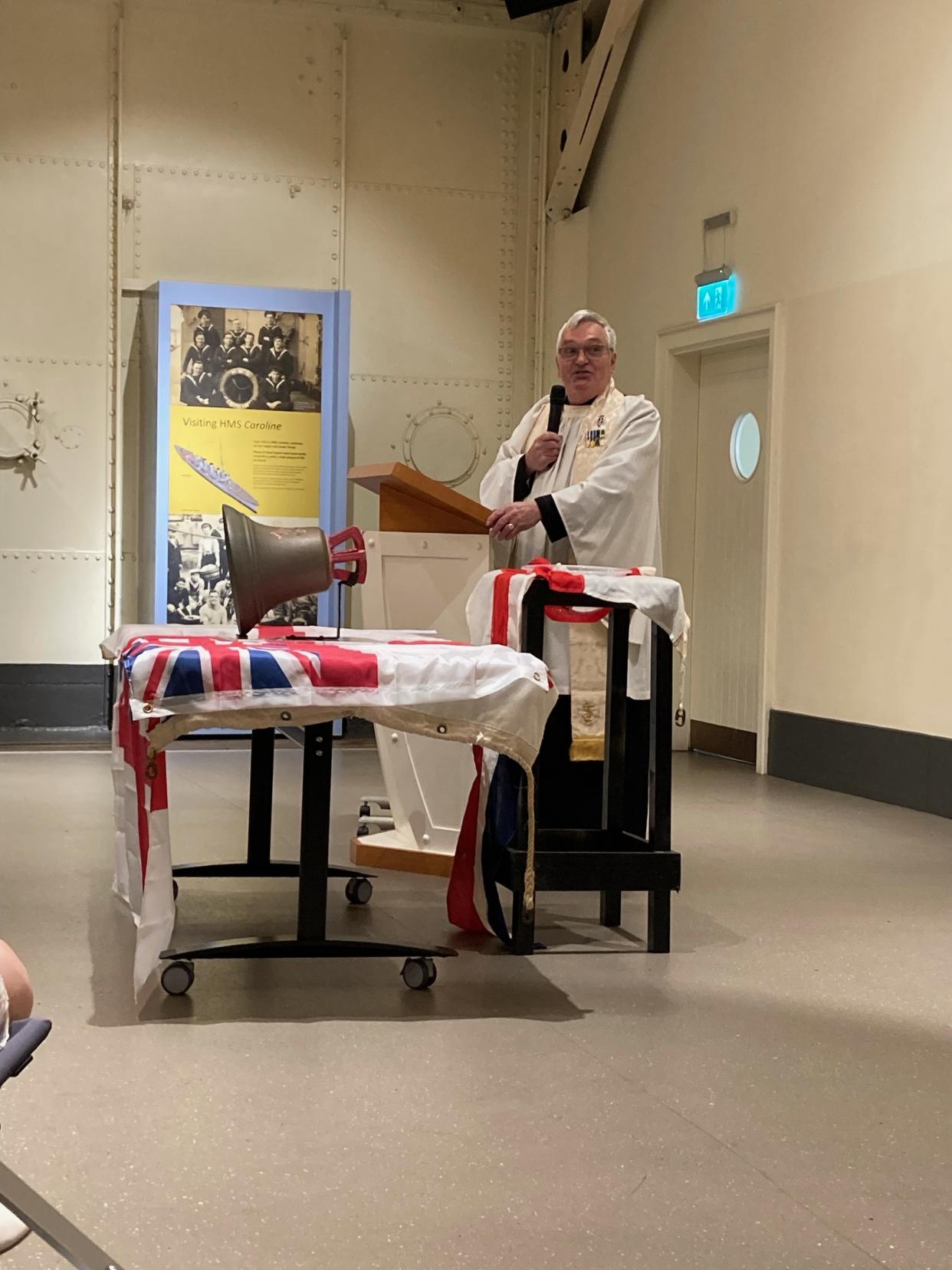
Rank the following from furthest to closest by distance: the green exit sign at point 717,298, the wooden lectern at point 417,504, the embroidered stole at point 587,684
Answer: the green exit sign at point 717,298 → the wooden lectern at point 417,504 → the embroidered stole at point 587,684

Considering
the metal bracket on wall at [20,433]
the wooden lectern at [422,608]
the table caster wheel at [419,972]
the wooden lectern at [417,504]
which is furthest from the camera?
the metal bracket on wall at [20,433]

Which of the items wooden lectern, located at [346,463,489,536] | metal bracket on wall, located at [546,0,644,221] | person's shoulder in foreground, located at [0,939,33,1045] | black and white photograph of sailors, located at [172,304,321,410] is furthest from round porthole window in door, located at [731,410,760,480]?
person's shoulder in foreground, located at [0,939,33,1045]

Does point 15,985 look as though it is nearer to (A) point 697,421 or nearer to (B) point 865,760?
(B) point 865,760

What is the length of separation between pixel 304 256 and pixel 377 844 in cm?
494

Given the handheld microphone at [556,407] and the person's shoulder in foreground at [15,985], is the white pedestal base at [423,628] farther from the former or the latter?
the person's shoulder in foreground at [15,985]

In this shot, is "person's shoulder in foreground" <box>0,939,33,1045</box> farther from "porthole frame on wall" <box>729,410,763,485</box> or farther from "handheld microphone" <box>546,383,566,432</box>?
"porthole frame on wall" <box>729,410,763,485</box>

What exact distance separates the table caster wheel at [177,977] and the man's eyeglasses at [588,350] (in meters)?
2.11

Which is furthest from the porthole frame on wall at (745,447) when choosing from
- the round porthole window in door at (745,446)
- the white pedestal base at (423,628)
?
the white pedestal base at (423,628)

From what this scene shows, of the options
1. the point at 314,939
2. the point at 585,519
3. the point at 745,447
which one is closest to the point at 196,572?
the point at 745,447

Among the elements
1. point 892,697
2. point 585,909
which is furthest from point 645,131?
point 585,909

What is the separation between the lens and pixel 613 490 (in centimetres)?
402

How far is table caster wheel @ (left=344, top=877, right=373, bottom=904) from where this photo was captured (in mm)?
3932

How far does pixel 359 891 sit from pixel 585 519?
117 centimetres

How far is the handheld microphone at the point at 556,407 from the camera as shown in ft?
14.3
